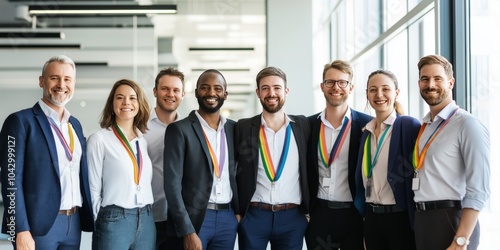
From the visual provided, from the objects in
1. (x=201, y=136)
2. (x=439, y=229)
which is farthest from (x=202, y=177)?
(x=439, y=229)

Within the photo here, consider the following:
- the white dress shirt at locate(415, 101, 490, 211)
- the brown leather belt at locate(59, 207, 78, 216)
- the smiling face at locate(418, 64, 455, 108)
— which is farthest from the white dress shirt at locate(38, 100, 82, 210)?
the smiling face at locate(418, 64, 455, 108)

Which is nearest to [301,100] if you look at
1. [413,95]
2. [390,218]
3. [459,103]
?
[413,95]

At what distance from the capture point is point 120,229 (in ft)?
10.5

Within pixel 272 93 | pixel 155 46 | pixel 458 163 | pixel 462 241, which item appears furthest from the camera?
pixel 155 46

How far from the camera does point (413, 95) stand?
590 centimetres

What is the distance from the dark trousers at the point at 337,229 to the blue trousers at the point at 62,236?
1.52 m

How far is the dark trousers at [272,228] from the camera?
3.62 m

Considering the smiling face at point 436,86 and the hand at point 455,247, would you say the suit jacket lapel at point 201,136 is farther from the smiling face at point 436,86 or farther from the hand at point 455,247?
the hand at point 455,247

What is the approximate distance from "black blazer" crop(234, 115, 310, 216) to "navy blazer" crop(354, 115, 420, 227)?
0.63 m

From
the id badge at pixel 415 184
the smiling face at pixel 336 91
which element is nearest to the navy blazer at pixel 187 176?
the smiling face at pixel 336 91

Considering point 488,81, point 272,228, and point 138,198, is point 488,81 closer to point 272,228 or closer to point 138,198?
point 272,228

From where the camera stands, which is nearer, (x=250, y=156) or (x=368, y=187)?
(x=368, y=187)

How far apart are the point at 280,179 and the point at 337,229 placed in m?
0.50

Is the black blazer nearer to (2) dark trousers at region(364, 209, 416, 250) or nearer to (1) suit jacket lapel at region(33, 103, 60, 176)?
(2) dark trousers at region(364, 209, 416, 250)
